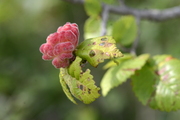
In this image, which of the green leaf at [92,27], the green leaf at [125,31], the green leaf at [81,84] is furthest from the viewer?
the green leaf at [92,27]

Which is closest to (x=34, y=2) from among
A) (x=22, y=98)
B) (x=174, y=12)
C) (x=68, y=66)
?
(x=22, y=98)

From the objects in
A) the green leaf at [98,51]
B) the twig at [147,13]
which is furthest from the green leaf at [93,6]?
the green leaf at [98,51]

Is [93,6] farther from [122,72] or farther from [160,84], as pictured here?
[160,84]

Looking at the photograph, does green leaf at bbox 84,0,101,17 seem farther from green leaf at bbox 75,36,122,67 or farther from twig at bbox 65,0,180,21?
green leaf at bbox 75,36,122,67

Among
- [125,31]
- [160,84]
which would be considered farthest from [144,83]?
[125,31]

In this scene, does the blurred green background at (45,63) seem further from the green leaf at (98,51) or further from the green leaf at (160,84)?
the green leaf at (98,51)

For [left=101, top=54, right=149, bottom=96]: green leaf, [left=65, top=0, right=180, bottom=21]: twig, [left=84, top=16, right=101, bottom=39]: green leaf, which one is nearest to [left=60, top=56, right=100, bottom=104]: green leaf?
[left=101, top=54, right=149, bottom=96]: green leaf
